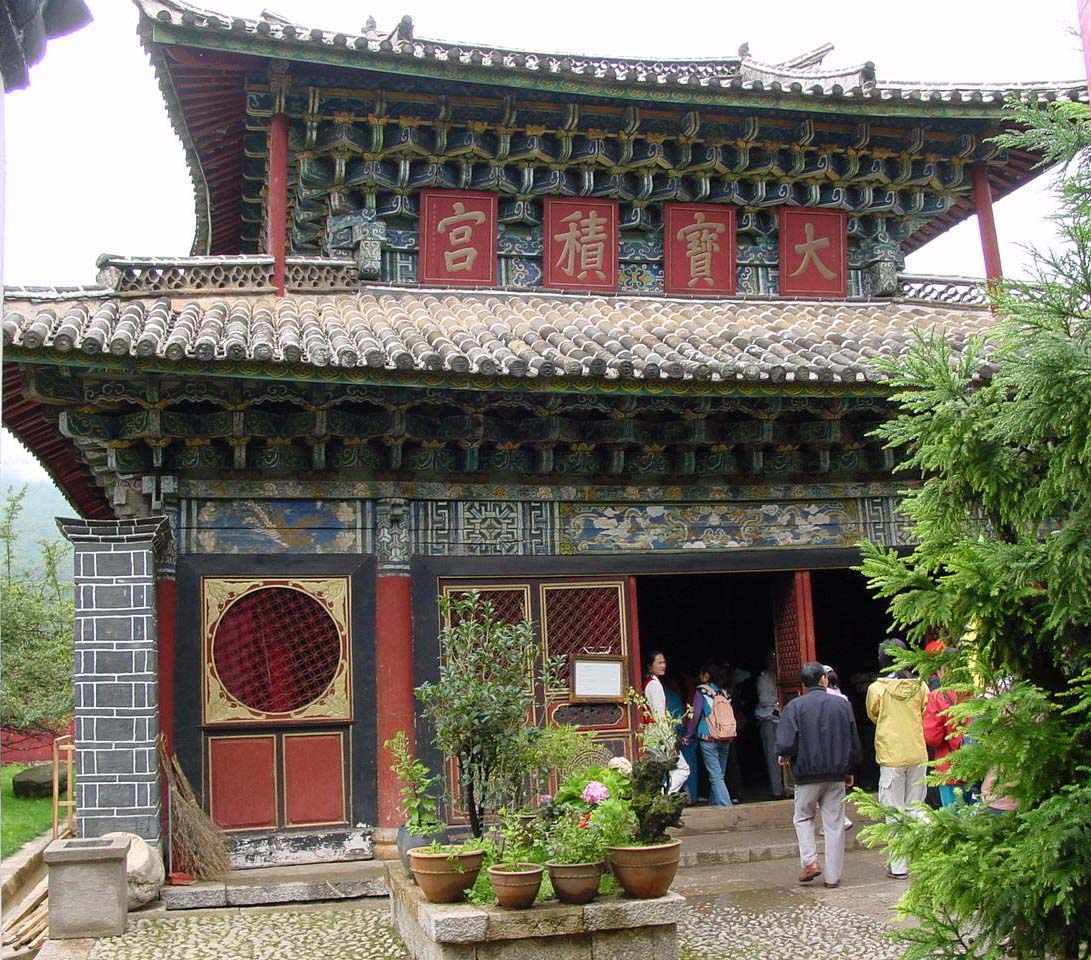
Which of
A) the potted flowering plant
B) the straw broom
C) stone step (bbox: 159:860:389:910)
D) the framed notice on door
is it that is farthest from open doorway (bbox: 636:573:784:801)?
the potted flowering plant

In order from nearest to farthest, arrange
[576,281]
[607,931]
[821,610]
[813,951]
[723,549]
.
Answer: [607,931]
[813,951]
[723,549]
[576,281]
[821,610]

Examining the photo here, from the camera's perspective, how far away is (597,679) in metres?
9.67

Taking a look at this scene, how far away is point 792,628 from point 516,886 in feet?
16.7

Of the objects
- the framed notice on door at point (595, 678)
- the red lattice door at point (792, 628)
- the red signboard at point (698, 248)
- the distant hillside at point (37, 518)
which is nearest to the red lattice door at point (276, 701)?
the framed notice on door at point (595, 678)

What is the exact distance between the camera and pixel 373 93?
413 inches

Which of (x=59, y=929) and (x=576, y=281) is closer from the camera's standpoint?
(x=59, y=929)

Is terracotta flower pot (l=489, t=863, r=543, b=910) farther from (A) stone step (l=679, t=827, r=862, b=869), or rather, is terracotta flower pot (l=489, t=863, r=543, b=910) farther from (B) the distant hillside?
(B) the distant hillside

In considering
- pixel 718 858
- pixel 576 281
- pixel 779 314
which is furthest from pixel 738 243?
pixel 718 858

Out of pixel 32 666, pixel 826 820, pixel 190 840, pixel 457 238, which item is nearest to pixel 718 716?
pixel 826 820

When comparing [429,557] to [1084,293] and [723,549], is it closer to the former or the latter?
[723,549]

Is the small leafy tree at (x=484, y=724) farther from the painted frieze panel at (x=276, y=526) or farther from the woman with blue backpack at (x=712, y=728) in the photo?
the woman with blue backpack at (x=712, y=728)

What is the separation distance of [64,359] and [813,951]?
5.86 meters

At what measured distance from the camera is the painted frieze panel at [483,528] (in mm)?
9570

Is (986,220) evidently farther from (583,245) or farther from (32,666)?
(32,666)
